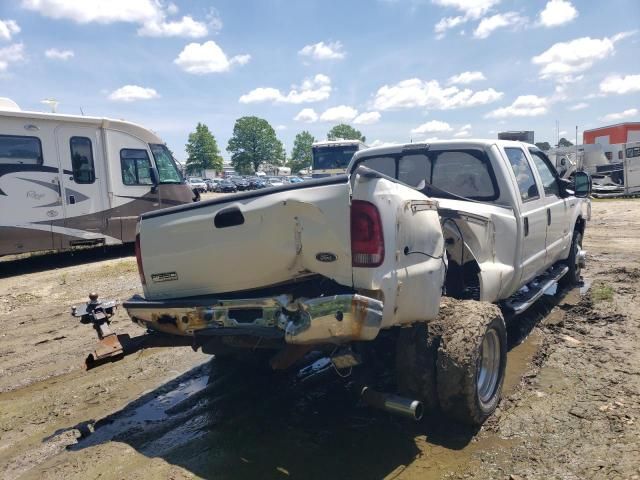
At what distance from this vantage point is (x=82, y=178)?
37.2 ft

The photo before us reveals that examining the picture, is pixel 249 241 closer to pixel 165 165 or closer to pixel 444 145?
pixel 444 145

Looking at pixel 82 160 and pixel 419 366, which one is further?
pixel 82 160

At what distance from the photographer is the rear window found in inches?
195

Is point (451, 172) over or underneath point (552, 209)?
over

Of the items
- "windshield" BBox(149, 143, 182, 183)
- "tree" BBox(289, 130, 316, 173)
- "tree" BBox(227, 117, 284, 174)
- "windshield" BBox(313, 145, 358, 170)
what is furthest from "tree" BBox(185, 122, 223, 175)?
"windshield" BBox(149, 143, 182, 183)

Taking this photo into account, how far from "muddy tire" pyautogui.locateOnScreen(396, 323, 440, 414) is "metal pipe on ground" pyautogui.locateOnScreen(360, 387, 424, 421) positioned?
0.73 feet

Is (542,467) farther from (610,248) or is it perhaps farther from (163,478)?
(610,248)

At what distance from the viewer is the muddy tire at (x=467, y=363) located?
11.3 feet

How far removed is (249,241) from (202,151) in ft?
302

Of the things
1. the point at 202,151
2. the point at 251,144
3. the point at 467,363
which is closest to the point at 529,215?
the point at 467,363

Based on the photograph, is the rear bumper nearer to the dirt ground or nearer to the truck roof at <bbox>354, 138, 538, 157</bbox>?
the dirt ground

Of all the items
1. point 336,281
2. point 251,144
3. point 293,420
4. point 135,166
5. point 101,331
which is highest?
point 251,144

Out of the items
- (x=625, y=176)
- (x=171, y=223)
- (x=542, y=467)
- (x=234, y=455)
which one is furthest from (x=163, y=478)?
(x=625, y=176)

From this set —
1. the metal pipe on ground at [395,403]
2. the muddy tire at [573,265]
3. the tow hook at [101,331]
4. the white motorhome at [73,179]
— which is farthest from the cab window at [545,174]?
the white motorhome at [73,179]
